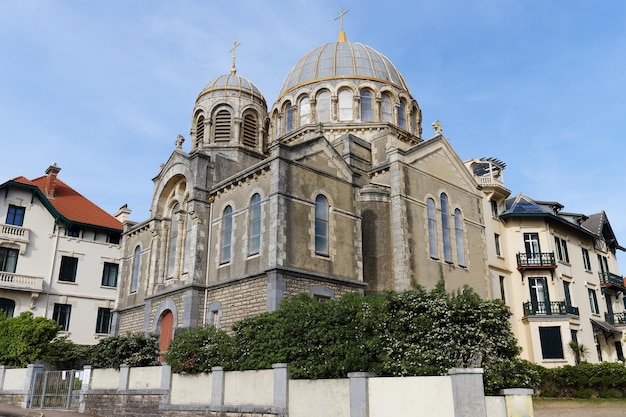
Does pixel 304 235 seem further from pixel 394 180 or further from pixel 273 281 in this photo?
pixel 394 180

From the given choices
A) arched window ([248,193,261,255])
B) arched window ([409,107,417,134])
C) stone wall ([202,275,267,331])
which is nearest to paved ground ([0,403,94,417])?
stone wall ([202,275,267,331])

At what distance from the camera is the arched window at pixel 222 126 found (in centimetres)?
2688

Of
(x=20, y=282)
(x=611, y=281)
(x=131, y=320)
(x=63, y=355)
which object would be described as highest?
(x=611, y=281)

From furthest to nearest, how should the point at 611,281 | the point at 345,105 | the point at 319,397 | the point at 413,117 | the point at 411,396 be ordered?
the point at 611,281
the point at 413,117
the point at 345,105
the point at 319,397
the point at 411,396

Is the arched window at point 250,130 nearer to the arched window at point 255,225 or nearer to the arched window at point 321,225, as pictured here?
the arched window at point 255,225

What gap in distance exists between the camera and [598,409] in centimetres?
1908

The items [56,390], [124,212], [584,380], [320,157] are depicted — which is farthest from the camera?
[124,212]

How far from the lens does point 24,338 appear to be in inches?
897

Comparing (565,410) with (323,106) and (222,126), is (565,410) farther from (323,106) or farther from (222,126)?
(222,126)

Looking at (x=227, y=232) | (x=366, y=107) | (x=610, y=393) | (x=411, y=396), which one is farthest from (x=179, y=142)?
(x=610, y=393)

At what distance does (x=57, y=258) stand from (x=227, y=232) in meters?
14.7

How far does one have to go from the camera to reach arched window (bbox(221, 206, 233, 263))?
2161cm

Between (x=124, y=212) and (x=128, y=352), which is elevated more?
(x=124, y=212)

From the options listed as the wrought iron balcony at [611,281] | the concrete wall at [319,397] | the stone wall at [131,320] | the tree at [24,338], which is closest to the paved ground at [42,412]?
the tree at [24,338]
